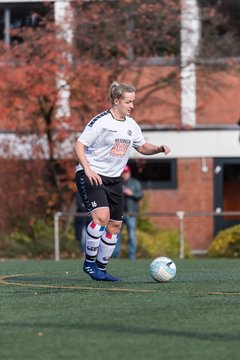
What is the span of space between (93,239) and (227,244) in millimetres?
13492

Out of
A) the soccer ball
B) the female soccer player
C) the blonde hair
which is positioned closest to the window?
the female soccer player

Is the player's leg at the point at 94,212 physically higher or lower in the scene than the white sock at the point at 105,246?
higher

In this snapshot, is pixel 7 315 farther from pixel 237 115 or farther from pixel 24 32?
pixel 237 115

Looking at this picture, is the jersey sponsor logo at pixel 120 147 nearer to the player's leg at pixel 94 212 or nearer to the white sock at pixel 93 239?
the player's leg at pixel 94 212

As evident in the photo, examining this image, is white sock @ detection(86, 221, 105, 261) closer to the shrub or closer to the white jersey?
the white jersey

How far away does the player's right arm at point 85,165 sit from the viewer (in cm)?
1062

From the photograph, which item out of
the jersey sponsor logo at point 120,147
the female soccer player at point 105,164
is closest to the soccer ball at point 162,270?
the female soccer player at point 105,164

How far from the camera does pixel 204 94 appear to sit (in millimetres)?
27703

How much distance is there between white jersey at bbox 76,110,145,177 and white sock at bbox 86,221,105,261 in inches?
22.1

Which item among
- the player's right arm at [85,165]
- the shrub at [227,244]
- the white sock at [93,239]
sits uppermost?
the player's right arm at [85,165]

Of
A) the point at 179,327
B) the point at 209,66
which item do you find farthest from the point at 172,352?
the point at 209,66

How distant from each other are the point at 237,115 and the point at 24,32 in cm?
636

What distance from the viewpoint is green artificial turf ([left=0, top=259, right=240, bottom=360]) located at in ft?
21.6

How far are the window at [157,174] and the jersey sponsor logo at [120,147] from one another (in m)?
17.6
